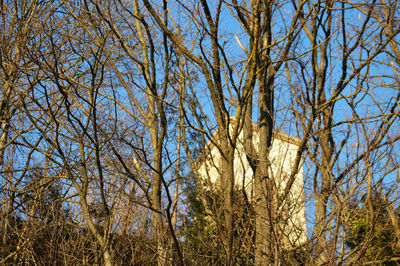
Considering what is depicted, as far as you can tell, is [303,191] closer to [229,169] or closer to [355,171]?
[355,171]

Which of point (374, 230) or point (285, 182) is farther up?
point (285, 182)

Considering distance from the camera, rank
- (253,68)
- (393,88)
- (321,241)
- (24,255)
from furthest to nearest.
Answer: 1. (393,88)
2. (24,255)
3. (321,241)
4. (253,68)

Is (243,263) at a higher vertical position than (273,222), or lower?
lower

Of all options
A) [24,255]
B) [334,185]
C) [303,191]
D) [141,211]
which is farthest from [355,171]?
[24,255]

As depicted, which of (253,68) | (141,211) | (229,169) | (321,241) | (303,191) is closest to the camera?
(229,169)

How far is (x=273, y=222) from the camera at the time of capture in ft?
12.6

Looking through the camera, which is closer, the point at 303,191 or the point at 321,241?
the point at 321,241

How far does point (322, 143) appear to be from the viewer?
3963 mm

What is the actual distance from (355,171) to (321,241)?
729 mm

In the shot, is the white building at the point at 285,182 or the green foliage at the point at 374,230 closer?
the green foliage at the point at 374,230

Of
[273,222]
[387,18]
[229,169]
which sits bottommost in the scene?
[273,222]

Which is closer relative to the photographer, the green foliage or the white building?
the green foliage

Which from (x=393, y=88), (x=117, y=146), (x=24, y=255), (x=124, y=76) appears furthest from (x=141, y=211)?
(x=393, y=88)

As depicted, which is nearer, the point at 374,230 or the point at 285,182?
the point at 374,230
